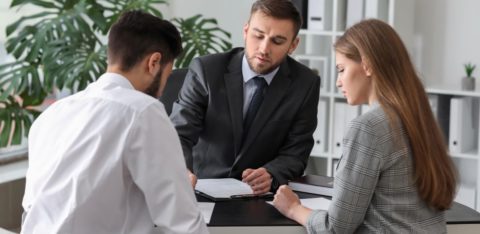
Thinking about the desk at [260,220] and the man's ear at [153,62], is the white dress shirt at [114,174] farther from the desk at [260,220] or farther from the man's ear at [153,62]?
the desk at [260,220]

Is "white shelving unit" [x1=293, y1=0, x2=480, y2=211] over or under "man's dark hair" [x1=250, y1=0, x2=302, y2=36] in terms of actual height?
under

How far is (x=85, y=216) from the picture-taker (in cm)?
177

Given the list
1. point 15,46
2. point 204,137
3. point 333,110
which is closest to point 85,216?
point 204,137

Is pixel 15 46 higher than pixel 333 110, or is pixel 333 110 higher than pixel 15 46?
pixel 15 46

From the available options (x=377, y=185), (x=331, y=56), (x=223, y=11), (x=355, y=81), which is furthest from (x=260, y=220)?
(x=223, y=11)

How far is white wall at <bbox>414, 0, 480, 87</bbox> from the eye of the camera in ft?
14.3

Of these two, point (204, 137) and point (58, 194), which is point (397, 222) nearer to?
point (58, 194)

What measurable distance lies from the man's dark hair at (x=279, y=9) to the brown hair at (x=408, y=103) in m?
0.79

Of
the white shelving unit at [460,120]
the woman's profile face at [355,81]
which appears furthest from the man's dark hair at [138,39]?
the white shelving unit at [460,120]

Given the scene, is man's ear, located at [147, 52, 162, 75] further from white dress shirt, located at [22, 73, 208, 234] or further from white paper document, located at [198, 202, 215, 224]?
white paper document, located at [198, 202, 215, 224]

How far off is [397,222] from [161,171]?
671 millimetres

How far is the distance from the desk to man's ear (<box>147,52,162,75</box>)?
50cm

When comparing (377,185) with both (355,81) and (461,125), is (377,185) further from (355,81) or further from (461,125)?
(461,125)

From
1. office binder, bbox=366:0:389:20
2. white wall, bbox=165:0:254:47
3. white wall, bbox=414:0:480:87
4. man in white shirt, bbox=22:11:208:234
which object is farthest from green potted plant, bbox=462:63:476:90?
man in white shirt, bbox=22:11:208:234
